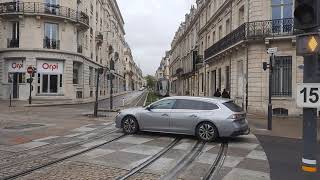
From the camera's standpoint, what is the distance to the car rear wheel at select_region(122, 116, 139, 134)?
12938 millimetres

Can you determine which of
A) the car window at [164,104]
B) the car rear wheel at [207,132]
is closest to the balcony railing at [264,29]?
the car window at [164,104]

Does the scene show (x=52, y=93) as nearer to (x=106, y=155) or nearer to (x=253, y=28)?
(x=253, y=28)

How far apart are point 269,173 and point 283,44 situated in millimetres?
16425

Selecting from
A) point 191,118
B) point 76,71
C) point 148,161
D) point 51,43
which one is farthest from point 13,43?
point 148,161

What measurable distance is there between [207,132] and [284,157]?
280 cm

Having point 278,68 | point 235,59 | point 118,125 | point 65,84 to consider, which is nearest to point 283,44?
point 278,68

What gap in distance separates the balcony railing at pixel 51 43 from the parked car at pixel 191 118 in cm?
2607

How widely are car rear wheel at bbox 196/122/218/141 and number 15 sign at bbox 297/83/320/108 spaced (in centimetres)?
669

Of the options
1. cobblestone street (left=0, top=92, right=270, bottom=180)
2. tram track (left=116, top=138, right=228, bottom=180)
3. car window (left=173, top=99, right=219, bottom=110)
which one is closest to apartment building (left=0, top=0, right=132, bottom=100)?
car window (left=173, top=99, right=219, bottom=110)

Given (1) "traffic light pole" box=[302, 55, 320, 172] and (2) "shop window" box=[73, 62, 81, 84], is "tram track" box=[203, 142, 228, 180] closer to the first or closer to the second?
(1) "traffic light pole" box=[302, 55, 320, 172]

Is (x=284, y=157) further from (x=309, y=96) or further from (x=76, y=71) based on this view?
(x=76, y=71)

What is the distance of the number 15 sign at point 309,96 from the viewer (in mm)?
4801

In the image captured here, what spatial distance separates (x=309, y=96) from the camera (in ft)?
16.0

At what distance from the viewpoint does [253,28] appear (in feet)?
77.1
